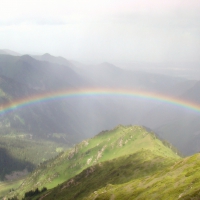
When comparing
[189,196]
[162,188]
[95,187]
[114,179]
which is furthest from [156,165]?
[189,196]

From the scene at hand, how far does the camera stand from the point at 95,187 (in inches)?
7771

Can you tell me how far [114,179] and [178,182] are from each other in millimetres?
114553

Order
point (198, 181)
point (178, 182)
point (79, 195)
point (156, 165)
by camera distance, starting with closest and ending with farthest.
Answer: point (198, 181) < point (178, 182) < point (156, 165) < point (79, 195)

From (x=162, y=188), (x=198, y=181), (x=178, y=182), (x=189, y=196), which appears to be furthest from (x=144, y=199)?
(x=189, y=196)

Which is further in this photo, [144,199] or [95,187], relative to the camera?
[95,187]

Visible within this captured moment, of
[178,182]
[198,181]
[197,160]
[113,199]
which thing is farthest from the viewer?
[113,199]

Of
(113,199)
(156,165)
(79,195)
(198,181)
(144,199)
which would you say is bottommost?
(79,195)

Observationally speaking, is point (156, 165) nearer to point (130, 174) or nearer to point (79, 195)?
point (130, 174)

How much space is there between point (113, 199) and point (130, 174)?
7358 centimetres

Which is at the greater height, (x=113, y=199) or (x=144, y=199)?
(x=144, y=199)

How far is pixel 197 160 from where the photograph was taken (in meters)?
105

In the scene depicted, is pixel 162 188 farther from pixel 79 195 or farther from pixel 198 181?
pixel 79 195

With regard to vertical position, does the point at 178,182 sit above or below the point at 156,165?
above

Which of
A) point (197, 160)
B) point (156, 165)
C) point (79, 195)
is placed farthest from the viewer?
point (79, 195)
